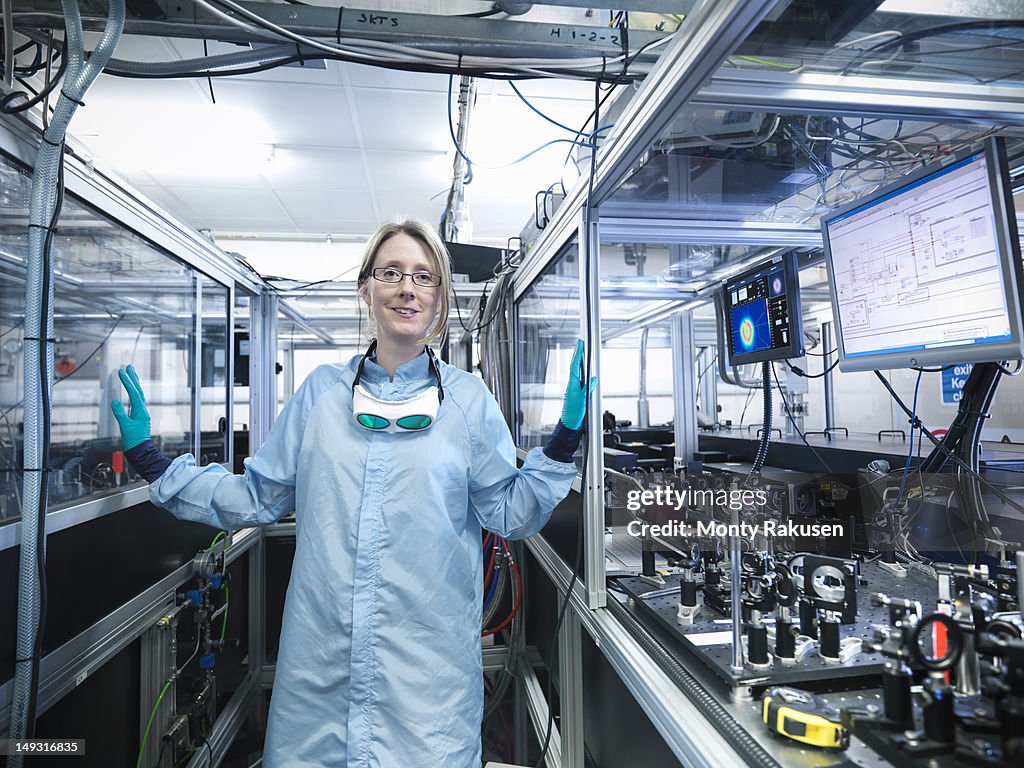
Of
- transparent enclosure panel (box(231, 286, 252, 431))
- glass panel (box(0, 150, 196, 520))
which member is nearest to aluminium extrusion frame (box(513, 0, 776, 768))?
glass panel (box(0, 150, 196, 520))

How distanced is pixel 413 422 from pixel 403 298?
28 centimetres

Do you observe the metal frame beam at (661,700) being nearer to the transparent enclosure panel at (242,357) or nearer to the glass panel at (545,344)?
the glass panel at (545,344)

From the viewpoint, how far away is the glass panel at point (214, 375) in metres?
2.12

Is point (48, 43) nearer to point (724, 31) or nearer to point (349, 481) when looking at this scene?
point (349, 481)

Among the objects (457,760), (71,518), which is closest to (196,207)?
(71,518)

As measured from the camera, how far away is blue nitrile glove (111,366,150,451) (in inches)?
50.7

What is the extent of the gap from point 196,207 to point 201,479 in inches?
151

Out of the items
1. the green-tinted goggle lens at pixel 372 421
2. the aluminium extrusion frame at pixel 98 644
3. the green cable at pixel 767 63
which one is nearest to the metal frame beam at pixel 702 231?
the green cable at pixel 767 63

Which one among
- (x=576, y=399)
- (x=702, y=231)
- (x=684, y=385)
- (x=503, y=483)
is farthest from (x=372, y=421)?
(x=684, y=385)

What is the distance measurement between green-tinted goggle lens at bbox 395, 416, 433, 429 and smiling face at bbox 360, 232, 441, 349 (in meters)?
0.19

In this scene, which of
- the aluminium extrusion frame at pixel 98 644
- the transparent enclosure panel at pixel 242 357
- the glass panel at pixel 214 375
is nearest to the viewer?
the aluminium extrusion frame at pixel 98 644

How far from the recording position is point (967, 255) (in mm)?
957

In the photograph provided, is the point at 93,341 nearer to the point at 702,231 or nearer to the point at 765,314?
the point at 702,231

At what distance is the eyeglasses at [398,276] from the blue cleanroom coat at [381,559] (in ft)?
0.68
